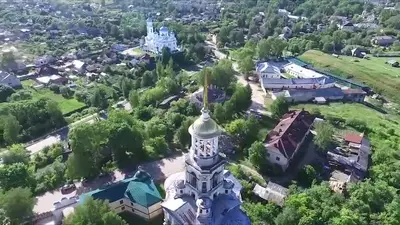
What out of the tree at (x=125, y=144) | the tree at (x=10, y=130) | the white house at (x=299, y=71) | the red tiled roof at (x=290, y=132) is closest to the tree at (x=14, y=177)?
the tree at (x=125, y=144)

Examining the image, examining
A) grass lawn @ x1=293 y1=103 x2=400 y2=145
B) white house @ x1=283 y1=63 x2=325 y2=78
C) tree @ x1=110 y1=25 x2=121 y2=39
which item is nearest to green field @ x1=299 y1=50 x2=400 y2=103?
white house @ x1=283 y1=63 x2=325 y2=78

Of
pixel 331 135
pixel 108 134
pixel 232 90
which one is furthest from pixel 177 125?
pixel 331 135

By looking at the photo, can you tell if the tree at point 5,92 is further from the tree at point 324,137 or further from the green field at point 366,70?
the green field at point 366,70

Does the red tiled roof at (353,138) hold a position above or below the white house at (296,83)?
above

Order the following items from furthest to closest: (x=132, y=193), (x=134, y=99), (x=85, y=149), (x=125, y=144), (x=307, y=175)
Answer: (x=134, y=99) < (x=125, y=144) < (x=307, y=175) < (x=85, y=149) < (x=132, y=193)

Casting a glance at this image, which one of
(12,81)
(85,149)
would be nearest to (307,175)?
(85,149)

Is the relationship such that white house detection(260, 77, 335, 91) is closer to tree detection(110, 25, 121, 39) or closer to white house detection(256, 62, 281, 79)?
white house detection(256, 62, 281, 79)

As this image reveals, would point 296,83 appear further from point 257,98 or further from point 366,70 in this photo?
point 366,70

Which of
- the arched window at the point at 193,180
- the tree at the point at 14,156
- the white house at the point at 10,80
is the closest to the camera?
the arched window at the point at 193,180
